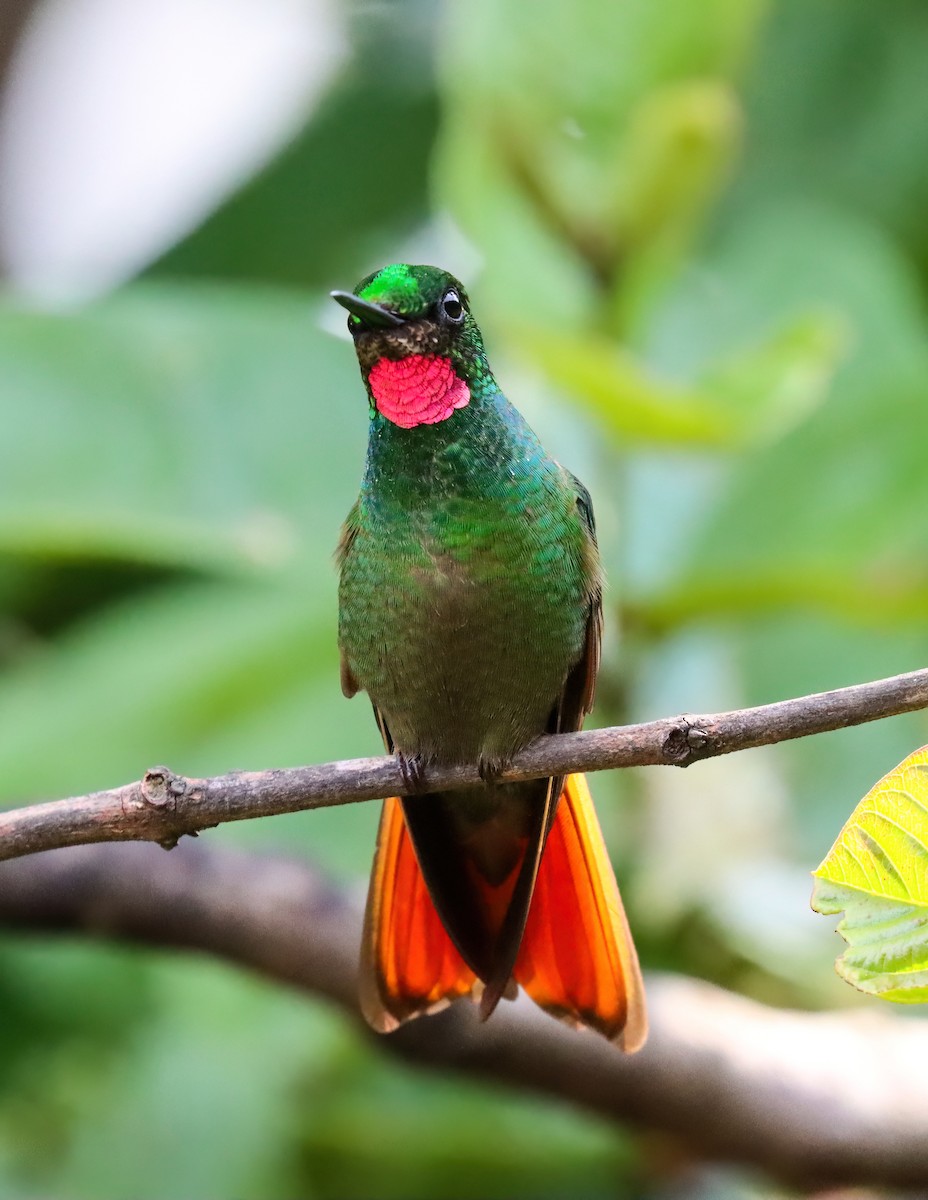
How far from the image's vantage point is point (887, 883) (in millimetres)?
1215

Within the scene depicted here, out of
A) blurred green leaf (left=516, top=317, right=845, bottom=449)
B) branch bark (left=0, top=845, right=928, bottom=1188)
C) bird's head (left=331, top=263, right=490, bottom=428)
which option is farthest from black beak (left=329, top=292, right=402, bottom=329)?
branch bark (left=0, top=845, right=928, bottom=1188)

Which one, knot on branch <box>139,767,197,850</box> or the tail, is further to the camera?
the tail

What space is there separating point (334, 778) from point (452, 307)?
0.79m

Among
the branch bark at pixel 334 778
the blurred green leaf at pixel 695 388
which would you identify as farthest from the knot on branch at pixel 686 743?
the blurred green leaf at pixel 695 388

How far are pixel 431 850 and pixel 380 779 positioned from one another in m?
0.53

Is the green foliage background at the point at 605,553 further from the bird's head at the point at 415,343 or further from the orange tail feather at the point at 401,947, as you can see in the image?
the orange tail feather at the point at 401,947

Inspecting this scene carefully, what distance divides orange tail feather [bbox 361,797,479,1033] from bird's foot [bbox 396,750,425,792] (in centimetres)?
8

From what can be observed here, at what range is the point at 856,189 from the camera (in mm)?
3891

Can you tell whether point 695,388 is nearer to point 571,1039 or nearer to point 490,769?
point 490,769

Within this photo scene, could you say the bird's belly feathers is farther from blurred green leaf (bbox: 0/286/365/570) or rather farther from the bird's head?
blurred green leaf (bbox: 0/286/365/570)

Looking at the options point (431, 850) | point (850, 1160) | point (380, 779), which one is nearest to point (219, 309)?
point (431, 850)

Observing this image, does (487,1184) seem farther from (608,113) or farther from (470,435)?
(608,113)

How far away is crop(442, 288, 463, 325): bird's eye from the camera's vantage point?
215 cm

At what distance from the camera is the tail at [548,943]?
210cm
